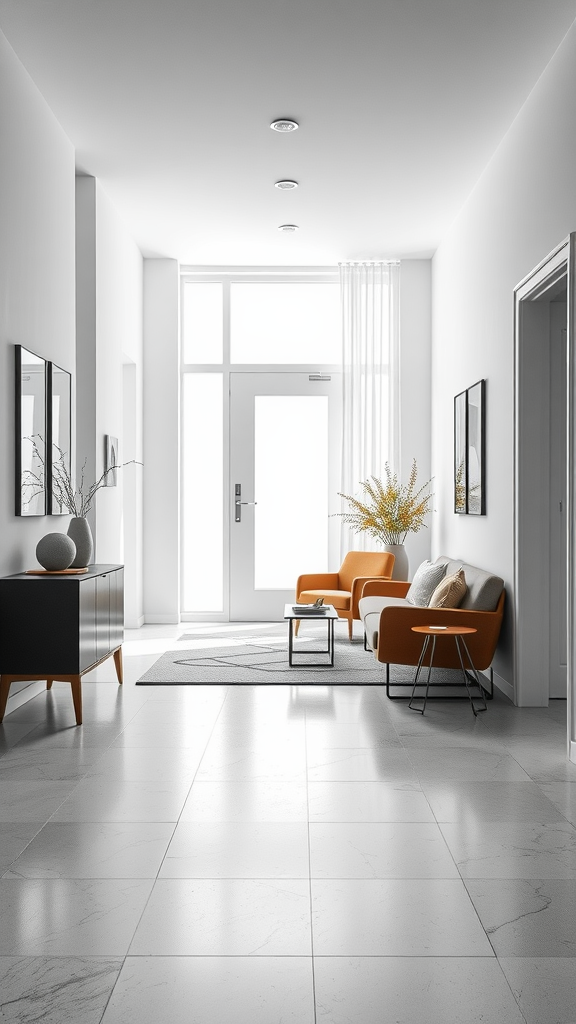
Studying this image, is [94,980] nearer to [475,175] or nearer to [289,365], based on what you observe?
[475,175]

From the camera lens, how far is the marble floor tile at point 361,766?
11.8 ft

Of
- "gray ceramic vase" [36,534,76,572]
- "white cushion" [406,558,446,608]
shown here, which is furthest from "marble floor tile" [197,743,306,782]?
"white cushion" [406,558,446,608]

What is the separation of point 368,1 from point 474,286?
262 centimetres

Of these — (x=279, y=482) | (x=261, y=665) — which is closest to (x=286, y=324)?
(x=279, y=482)

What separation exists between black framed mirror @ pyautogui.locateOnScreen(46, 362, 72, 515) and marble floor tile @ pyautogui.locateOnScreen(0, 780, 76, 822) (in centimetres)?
211

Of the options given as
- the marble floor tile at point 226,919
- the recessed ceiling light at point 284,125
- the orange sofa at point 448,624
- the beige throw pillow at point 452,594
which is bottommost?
the marble floor tile at point 226,919

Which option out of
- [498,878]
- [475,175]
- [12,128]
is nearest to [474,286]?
[475,175]

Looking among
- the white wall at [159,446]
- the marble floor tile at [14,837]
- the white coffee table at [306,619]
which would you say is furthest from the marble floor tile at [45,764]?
the white wall at [159,446]

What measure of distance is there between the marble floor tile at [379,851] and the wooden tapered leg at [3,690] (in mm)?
2045

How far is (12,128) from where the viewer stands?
4.60 m

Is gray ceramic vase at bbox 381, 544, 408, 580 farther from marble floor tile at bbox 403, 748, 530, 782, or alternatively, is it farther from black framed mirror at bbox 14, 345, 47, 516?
marble floor tile at bbox 403, 748, 530, 782

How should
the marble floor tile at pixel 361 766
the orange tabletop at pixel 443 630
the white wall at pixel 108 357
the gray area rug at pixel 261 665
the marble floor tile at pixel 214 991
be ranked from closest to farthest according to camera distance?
the marble floor tile at pixel 214 991, the marble floor tile at pixel 361 766, the orange tabletop at pixel 443 630, the gray area rug at pixel 261 665, the white wall at pixel 108 357

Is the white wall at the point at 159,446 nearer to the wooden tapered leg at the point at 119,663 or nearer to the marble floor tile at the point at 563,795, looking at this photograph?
the wooden tapered leg at the point at 119,663

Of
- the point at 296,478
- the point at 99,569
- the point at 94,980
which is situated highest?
the point at 296,478
